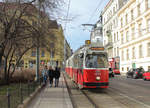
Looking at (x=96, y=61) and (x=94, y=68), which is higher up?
(x=96, y=61)

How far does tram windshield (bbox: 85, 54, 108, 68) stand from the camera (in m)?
12.8

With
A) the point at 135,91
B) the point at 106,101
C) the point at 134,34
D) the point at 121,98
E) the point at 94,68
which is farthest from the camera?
the point at 134,34

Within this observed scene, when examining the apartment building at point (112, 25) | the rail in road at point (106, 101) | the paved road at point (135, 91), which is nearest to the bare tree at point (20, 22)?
the rail in road at point (106, 101)

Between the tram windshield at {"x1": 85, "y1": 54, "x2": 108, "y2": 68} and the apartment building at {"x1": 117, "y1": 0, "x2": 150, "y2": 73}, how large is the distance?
23.8 m

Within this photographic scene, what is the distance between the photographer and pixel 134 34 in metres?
41.0

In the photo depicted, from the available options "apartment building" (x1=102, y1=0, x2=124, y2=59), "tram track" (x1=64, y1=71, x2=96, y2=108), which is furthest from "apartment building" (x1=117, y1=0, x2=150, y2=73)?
"tram track" (x1=64, y1=71, x2=96, y2=108)

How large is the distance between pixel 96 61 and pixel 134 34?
1191 inches

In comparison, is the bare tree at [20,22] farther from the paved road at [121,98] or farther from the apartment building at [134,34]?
the apartment building at [134,34]

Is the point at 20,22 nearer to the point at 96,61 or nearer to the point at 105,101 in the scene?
the point at 96,61

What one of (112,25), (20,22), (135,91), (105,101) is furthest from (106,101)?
(112,25)

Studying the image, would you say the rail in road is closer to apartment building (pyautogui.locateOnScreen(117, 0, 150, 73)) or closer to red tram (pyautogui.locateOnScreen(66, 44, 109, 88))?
Result: red tram (pyautogui.locateOnScreen(66, 44, 109, 88))

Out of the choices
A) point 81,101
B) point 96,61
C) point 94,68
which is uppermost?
point 96,61

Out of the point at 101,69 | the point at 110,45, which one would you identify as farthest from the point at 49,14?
the point at 110,45

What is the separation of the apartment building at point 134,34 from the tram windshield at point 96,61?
23.8m
